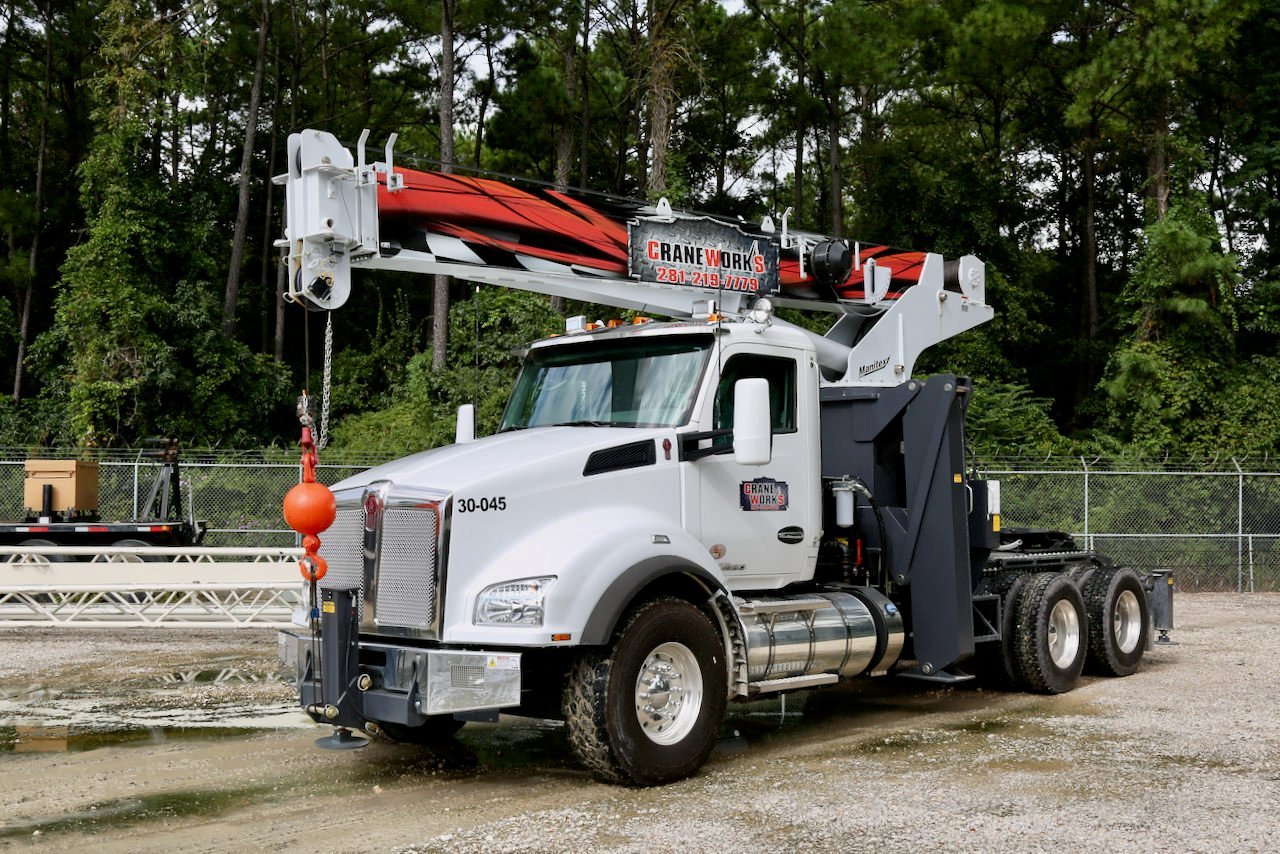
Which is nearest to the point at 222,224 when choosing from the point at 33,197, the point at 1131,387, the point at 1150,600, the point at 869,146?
the point at 33,197

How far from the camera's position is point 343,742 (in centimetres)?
677

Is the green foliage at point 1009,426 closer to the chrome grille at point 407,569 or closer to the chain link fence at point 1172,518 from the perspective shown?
the chain link fence at point 1172,518

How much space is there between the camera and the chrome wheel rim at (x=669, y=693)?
7195mm

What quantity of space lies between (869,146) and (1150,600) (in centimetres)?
2609

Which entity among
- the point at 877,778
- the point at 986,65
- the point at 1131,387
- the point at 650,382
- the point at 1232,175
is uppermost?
the point at 986,65

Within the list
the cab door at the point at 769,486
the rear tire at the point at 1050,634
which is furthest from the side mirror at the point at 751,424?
the rear tire at the point at 1050,634

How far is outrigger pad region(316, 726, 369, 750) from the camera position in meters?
6.73

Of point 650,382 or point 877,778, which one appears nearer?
point 877,778

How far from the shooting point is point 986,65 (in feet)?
98.1

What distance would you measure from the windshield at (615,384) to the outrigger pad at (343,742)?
247cm

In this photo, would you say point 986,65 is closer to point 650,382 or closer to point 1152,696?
point 1152,696

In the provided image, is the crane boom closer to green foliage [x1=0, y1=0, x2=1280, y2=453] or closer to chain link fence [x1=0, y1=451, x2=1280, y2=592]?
chain link fence [x1=0, y1=451, x2=1280, y2=592]

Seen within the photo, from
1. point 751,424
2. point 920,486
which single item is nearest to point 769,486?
point 751,424

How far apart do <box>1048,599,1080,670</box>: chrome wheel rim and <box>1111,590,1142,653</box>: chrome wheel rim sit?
2.72 feet
